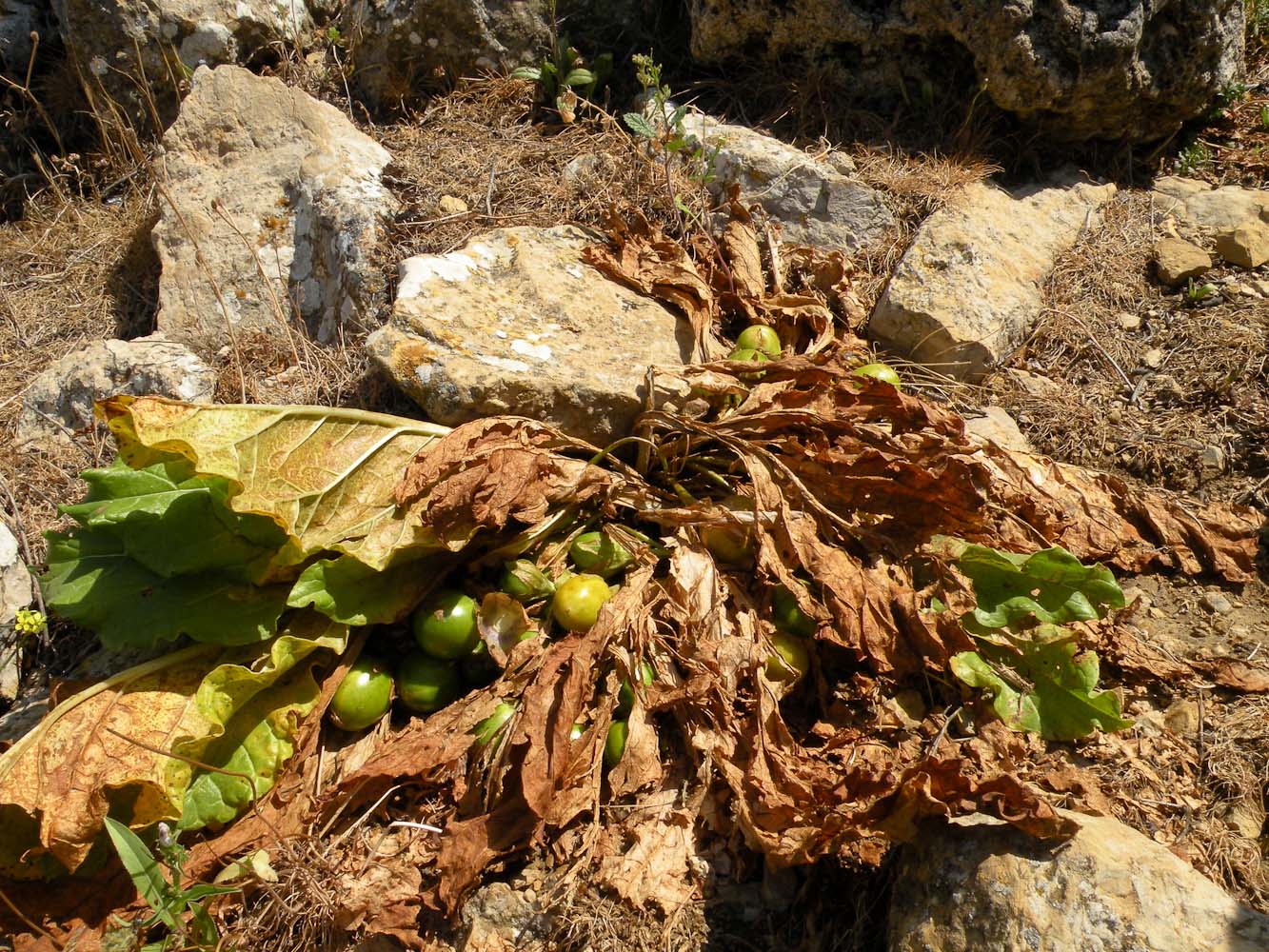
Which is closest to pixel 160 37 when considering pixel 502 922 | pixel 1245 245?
pixel 502 922

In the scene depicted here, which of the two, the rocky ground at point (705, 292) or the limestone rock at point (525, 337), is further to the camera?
the limestone rock at point (525, 337)

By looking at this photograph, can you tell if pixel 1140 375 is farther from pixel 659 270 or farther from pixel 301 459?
pixel 301 459

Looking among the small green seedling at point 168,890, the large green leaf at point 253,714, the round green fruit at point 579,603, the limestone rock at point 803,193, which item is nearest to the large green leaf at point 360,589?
the large green leaf at point 253,714

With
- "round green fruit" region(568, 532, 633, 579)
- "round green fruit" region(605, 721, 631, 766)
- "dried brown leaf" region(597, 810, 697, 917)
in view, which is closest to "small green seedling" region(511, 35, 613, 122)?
"round green fruit" region(568, 532, 633, 579)

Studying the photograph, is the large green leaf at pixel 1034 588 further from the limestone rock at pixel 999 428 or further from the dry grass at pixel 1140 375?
the dry grass at pixel 1140 375

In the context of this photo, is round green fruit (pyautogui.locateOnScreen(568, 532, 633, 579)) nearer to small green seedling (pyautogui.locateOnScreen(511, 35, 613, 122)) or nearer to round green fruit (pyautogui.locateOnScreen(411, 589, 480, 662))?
round green fruit (pyautogui.locateOnScreen(411, 589, 480, 662))

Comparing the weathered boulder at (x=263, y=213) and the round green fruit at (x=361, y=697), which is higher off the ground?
the weathered boulder at (x=263, y=213)
